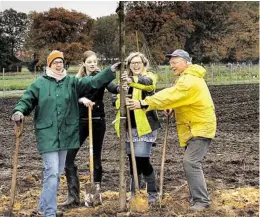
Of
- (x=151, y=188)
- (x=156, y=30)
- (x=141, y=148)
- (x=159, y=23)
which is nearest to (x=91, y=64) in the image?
(x=141, y=148)

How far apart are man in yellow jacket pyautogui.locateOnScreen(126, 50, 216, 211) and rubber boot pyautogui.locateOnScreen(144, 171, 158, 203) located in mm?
486

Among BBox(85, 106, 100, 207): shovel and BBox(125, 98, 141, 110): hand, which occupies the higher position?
BBox(125, 98, 141, 110): hand

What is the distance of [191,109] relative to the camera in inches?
249

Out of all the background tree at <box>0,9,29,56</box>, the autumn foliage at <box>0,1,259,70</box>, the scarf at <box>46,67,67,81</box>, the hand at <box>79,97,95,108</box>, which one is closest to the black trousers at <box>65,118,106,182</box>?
the hand at <box>79,97,95,108</box>

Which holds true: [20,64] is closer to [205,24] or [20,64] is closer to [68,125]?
[205,24]

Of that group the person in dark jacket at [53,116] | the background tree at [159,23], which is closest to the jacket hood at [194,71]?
the person in dark jacket at [53,116]

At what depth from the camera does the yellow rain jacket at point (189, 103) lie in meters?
6.14

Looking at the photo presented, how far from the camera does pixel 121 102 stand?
6090mm

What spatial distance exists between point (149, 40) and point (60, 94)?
41.5m

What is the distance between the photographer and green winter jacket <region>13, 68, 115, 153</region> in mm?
5809

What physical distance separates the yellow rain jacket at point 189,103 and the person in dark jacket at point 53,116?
0.67 metres

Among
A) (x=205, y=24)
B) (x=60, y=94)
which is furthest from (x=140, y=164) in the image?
(x=205, y=24)

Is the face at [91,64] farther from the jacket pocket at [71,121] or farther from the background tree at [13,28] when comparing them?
the background tree at [13,28]

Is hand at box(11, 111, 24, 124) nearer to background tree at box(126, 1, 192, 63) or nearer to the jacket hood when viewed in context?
the jacket hood
